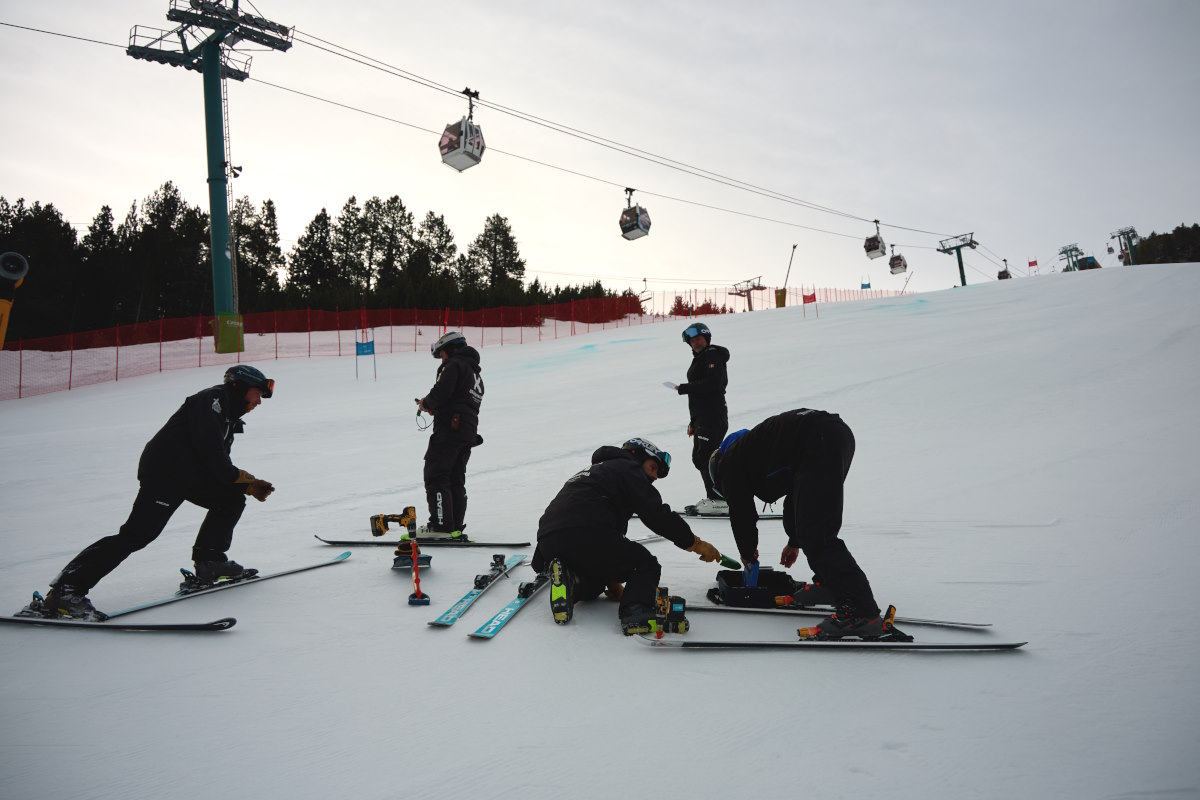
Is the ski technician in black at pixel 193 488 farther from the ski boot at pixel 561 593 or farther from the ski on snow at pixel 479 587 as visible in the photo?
the ski boot at pixel 561 593

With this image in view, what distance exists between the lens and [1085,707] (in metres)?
2.69

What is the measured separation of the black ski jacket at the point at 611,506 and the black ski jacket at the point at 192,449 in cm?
244

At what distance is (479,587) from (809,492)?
2.40 metres

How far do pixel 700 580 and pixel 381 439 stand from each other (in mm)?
9157

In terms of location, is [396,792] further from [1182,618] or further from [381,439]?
[381,439]

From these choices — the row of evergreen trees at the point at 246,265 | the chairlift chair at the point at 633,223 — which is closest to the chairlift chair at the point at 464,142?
the chairlift chair at the point at 633,223

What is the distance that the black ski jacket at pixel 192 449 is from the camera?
461 centimetres

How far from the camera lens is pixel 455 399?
6496 mm

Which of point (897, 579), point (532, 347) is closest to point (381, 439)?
point (897, 579)

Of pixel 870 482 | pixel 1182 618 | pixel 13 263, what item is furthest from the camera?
pixel 870 482

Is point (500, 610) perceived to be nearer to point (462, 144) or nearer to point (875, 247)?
point (462, 144)

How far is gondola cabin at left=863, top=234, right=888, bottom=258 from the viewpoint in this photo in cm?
3644

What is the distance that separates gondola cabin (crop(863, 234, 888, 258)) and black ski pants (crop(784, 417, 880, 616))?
36053mm

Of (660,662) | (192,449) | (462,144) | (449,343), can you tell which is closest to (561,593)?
(660,662)
